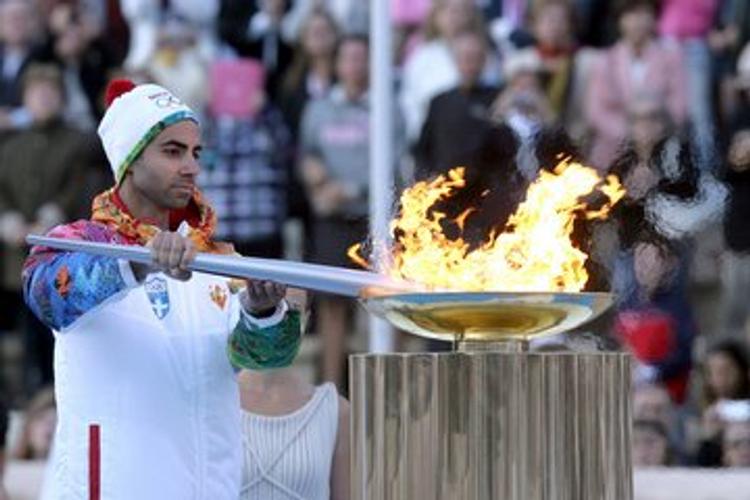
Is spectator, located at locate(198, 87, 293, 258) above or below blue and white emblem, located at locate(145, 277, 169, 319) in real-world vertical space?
above

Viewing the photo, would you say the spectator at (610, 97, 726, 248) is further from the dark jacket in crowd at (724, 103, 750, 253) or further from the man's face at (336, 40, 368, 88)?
the man's face at (336, 40, 368, 88)

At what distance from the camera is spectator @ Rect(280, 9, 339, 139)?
566 inches

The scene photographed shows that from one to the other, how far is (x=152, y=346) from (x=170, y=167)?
0.44 metres

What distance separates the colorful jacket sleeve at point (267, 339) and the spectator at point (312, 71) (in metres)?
7.35

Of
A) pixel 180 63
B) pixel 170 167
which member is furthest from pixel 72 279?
pixel 180 63

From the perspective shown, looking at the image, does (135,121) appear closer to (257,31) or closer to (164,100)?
(164,100)

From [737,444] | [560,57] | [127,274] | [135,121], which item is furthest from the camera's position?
[560,57]

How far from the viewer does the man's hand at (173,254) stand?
21.2ft

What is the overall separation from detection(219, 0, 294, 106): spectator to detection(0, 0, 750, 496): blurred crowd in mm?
11

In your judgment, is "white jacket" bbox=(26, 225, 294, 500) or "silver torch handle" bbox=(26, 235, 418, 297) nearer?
"silver torch handle" bbox=(26, 235, 418, 297)

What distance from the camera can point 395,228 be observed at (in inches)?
269

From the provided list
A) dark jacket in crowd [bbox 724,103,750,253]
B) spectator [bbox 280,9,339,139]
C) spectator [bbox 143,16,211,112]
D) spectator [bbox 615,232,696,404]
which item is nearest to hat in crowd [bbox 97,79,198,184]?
spectator [bbox 615,232,696,404]

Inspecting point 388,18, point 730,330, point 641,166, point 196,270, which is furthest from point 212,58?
point 196,270

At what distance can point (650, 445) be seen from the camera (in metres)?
12.1
